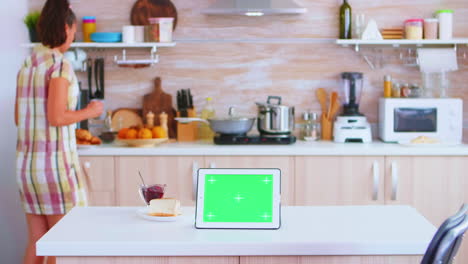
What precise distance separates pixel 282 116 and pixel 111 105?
1253mm

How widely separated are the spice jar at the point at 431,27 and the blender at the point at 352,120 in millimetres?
521

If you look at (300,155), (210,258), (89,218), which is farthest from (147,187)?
(300,155)

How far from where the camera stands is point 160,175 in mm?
4555

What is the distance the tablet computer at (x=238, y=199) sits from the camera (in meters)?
2.47

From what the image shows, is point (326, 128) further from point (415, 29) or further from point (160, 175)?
point (160, 175)

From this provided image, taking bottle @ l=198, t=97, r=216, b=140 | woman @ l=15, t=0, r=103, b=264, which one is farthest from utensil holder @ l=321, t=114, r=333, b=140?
woman @ l=15, t=0, r=103, b=264

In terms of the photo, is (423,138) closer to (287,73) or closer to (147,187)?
(287,73)

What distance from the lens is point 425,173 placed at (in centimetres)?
452

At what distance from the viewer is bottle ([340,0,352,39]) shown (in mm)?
4891

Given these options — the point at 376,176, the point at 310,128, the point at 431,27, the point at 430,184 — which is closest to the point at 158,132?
the point at 310,128

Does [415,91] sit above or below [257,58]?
below

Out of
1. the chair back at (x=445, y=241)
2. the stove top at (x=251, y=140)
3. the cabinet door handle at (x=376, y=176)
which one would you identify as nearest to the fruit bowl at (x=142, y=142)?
the stove top at (x=251, y=140)

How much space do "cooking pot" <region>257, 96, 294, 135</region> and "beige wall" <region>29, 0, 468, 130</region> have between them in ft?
1.26

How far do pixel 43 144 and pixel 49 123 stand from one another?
0.11 metres
